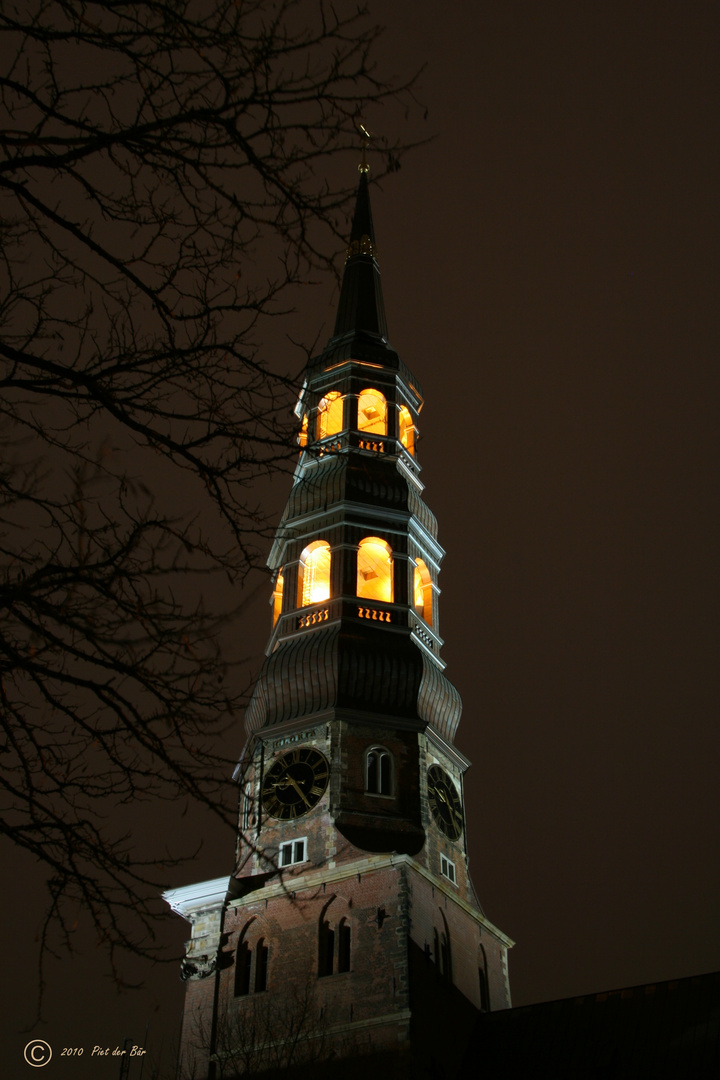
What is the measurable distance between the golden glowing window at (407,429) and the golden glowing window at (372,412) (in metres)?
0.79

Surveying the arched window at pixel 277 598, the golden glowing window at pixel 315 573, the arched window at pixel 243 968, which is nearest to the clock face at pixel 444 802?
the arched window at pixel 243 968

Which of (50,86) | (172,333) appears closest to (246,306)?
(172,333)

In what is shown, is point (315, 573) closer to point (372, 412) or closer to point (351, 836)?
point (372, 412)

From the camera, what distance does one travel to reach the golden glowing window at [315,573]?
33.7 metres

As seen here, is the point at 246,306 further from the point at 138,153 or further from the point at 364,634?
the point at 364,634

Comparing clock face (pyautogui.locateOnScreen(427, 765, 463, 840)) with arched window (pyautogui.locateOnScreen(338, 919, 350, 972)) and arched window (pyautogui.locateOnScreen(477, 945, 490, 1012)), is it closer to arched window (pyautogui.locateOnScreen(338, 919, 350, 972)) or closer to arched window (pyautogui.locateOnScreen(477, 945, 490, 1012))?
arched window (pyautogui.locateOnScreen(477, 945, 490, 1012))

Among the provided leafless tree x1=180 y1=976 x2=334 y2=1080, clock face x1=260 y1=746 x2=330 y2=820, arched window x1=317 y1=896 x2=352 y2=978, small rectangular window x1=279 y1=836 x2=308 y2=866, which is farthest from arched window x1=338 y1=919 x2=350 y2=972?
clock face x1=260 y1=746 x2=330 y2=820

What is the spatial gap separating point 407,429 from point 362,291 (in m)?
6.52

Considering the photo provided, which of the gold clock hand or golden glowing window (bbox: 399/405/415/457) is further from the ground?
golden glowing window (bbox: 399/405/415/457)

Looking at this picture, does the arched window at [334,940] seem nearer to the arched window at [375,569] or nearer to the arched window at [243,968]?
the arched window at [243,968]

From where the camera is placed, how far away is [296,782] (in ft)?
96.8

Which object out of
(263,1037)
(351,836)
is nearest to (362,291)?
(351,836)

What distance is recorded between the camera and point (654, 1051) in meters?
25.2

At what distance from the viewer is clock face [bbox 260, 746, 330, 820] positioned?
1146 inches
